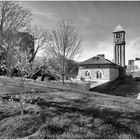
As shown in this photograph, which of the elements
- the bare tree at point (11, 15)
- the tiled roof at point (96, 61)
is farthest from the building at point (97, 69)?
the bare tree at point (11, 15)

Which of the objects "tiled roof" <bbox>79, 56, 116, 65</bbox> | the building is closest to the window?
the building

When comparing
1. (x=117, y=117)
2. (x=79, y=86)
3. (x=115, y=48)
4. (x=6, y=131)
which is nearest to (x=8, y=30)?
(x=79, y=86)

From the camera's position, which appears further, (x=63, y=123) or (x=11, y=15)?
(x=11, y=15)

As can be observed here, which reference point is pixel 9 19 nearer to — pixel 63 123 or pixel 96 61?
pixel 63 123

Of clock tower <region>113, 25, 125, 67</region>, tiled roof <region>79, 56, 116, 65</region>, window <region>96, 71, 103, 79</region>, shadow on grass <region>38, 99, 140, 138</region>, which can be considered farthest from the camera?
clock tower <region>113, 25, 125, 67</region>

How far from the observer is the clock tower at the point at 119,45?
46625mm

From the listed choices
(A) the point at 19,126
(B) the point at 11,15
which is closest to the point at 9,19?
(B) the point at 11,15

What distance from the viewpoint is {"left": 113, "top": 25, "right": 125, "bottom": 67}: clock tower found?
4662cm

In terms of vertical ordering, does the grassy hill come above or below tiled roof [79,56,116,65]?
below

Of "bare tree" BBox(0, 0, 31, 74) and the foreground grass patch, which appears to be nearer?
the foreground grass patch

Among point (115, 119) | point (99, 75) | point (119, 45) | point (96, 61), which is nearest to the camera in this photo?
point (115, 119)

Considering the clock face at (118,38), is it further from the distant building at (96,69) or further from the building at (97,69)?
the distant building at (96,69)

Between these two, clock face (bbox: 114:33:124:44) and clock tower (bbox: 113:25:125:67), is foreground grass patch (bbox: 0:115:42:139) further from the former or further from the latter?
clock face (bbox: 114:33:124:44)

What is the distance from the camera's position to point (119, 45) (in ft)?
157
